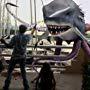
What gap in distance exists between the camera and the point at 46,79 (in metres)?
9.55

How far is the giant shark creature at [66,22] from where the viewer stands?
909 cm

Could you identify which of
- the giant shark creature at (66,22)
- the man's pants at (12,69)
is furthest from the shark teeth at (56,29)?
the man's pants at (12,69)

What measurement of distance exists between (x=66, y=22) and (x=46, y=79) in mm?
1633

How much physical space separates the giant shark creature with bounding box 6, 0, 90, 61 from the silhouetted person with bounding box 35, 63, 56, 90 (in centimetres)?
63

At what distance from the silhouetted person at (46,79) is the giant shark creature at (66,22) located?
63 cm

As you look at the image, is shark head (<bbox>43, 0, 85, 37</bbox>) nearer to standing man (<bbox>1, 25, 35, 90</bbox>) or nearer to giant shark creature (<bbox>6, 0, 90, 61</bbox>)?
giant shark creature (<bbox>6, 0, 90, 61</bbox>)

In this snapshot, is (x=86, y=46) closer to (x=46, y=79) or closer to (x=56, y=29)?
(x=56, y=29)

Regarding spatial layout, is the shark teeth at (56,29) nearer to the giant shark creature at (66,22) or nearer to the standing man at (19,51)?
the giant shark creature at (66,22)

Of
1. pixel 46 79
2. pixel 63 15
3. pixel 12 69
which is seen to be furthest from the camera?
pixel 46 79

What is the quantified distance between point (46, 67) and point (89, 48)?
1.24m

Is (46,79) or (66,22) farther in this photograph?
(46,79)

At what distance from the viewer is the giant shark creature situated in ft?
29.8

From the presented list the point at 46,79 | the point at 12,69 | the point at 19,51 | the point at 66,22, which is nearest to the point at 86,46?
the point at 66,22

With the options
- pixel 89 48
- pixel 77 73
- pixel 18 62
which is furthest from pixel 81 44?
pixel 18 62
